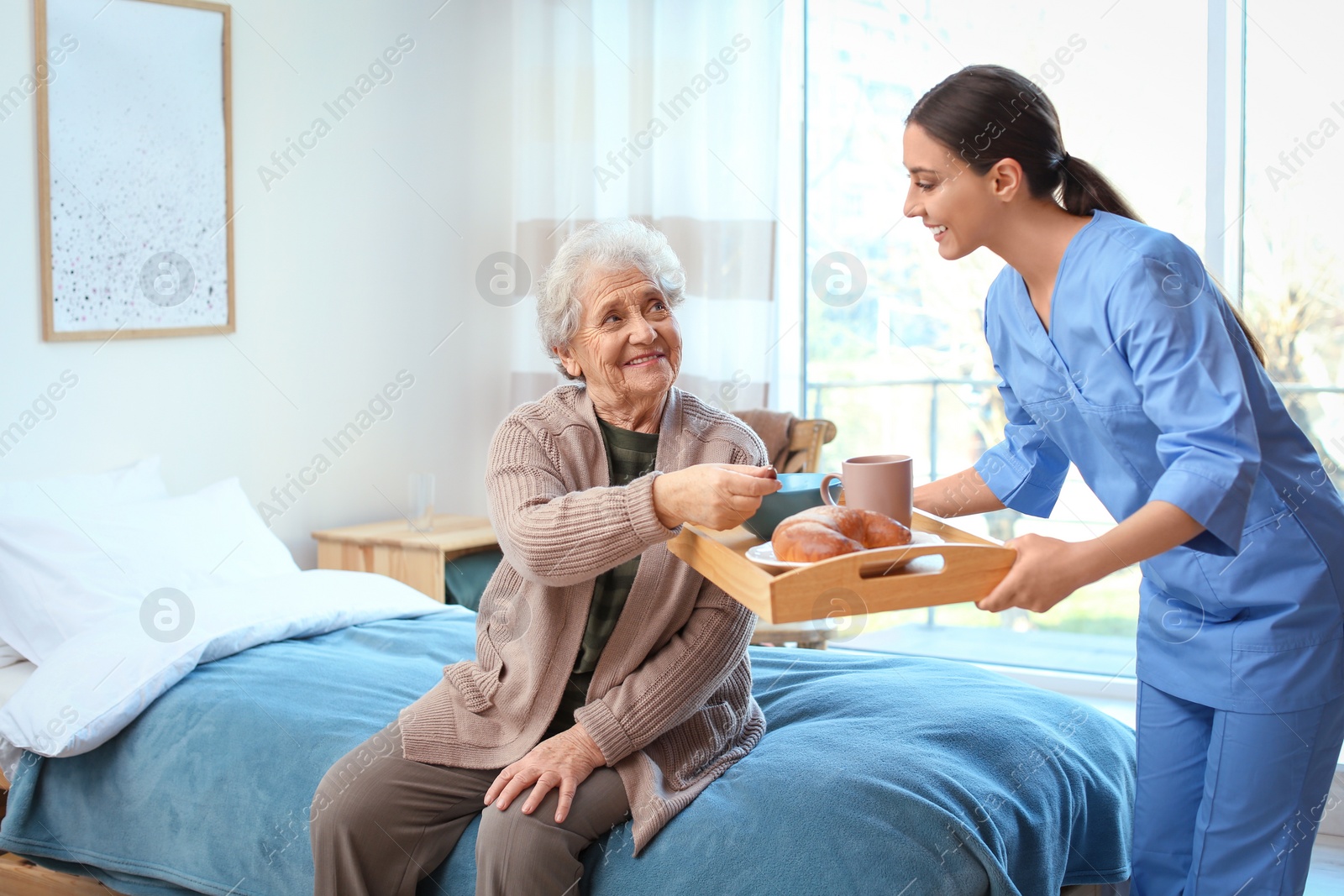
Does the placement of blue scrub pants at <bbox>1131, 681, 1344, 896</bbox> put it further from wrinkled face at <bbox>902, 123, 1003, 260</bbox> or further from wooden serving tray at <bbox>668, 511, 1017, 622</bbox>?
wrinkled face at <bbox>902, 123, 1003, 260</bbox>

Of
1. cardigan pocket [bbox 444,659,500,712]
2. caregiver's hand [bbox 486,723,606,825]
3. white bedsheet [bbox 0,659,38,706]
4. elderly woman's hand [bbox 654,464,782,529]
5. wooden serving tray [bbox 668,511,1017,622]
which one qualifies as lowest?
white bedsheet [bbox 0,659,38,706]

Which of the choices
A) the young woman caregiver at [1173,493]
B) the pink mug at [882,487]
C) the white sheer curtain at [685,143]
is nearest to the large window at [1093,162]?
the white sheer curtain at [685,143]

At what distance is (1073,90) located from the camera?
4.03 metres

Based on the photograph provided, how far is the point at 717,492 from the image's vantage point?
1428 millimetres

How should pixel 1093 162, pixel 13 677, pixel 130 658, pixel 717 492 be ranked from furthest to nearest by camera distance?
pixel 1093 162 < pixel 13 677 < pixel 130 658 < pixel 717 492

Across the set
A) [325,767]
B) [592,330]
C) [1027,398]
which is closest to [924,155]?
[1027,398]

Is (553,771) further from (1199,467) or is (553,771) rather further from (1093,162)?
(1093,162)

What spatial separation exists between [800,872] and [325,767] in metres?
0.86

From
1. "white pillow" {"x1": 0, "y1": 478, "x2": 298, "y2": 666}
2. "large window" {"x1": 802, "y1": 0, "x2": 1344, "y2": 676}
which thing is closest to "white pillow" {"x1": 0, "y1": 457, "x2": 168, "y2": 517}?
"white pillow" {"x1": 0, "y1": 478, "x2": 298, "y2": 666}

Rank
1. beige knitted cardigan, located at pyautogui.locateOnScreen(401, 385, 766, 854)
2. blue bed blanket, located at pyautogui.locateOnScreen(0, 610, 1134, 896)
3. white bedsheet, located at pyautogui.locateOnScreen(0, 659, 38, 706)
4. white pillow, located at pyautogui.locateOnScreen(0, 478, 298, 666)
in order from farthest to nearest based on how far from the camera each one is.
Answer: white pillow, located at pyautogui.locateOnScreen(0, 478, 298, 666), white bedsheet, located at pyautogui.locateOnScreen(0, 659, 38, 706), beige knitted cardigan, located at pyautogui.locateOnScreen(401, 385, 766, 854), blue bed blanket, located at pyautogui.locateOnScreen(0, 610, 1134, 896)

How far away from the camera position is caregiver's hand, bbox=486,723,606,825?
1.65 m

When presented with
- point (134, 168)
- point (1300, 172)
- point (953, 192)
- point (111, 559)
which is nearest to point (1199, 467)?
point (953, 192)

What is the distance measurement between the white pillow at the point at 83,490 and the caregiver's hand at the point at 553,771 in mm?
1632

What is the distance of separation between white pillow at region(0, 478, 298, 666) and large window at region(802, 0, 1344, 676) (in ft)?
6.64
